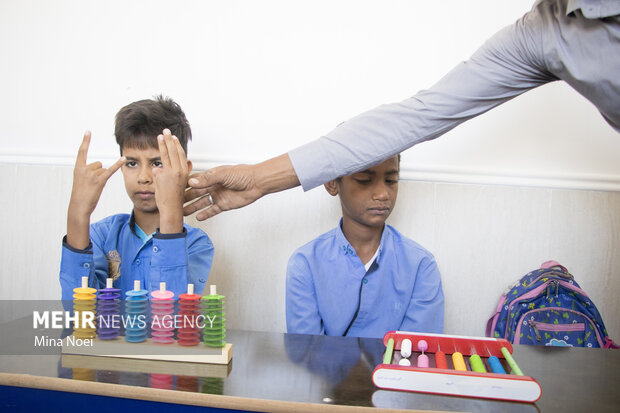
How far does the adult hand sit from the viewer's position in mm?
1233

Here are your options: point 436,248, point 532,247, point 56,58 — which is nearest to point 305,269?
point 436,248

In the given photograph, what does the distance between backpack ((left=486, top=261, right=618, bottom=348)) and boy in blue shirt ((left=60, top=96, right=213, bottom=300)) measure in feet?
3.25

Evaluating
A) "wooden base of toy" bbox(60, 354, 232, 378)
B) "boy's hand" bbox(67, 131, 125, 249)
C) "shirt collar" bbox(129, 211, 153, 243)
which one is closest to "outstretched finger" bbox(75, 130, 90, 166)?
"boy's hand" bbox(67, 131, 125, 249)

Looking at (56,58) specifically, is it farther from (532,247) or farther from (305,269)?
(532,247)

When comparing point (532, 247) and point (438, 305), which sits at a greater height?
point (532, 247)

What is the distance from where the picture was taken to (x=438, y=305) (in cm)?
158

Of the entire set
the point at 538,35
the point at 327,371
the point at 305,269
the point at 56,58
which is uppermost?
the point at 56,58

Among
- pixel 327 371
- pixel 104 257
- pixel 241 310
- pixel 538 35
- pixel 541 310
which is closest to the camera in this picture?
pixel 327 371

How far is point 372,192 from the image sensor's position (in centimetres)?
157

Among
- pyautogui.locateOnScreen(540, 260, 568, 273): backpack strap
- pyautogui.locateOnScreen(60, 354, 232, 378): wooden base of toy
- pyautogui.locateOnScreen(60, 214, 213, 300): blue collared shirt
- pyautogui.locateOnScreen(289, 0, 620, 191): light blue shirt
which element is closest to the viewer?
pyautogui.locateOnScreen(60, 354, 232, 378): wooden base of toy

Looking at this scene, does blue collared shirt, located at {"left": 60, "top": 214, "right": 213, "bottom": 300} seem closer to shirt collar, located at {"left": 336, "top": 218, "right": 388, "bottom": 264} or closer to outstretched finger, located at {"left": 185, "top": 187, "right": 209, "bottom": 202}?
outstretched finger, located at {"left": 185, "top": 187, "right": 209, "bottom": 202}

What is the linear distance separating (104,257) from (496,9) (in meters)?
1.55

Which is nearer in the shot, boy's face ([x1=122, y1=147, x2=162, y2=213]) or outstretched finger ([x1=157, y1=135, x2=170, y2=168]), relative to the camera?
outstretched finger ([x1=157, y1=135, x2=170, y2=168])

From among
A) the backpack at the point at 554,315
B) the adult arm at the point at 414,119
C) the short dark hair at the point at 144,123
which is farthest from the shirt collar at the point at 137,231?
the backpack at the point at 554,315
